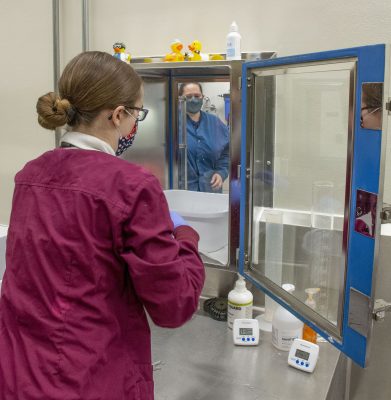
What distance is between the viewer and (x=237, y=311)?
5.22 ft

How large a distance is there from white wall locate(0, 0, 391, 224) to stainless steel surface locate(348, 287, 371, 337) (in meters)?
0.89

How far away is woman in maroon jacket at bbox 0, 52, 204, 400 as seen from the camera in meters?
0.91

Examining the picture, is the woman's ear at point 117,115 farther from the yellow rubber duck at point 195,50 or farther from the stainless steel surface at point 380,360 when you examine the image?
the stainless steel surface at point 380,360

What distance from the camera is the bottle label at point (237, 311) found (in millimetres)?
1589

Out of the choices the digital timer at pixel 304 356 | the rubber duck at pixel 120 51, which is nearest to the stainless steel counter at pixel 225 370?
the digital timer at pixel 304 356

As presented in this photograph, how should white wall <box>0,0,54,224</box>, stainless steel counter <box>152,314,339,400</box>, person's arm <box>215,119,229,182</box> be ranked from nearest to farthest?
stainless steel counter <box>152,314,339,400</box> < person's arm <box>215,119,229,182</box> < white wall <box>0,0,54,224</box>

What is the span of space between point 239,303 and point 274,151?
1.71ft

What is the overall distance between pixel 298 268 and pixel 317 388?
463 mm

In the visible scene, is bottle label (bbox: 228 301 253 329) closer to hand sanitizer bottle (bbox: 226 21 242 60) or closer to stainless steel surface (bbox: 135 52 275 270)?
stainless steel surface (bbox: 135 52 275 270)

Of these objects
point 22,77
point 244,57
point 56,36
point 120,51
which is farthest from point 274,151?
point 22,77

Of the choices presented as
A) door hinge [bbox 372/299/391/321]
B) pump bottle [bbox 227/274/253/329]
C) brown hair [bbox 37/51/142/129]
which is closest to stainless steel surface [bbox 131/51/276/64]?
brown hair [bbox 37/51/142/129]

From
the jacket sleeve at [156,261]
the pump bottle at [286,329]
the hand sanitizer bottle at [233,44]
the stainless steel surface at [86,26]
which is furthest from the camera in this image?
the stainless steel surface at [86,26]

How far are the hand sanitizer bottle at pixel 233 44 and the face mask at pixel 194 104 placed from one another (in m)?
0.32

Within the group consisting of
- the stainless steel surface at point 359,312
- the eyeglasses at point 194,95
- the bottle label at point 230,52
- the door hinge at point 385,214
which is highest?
the bottle label at point 230,52
